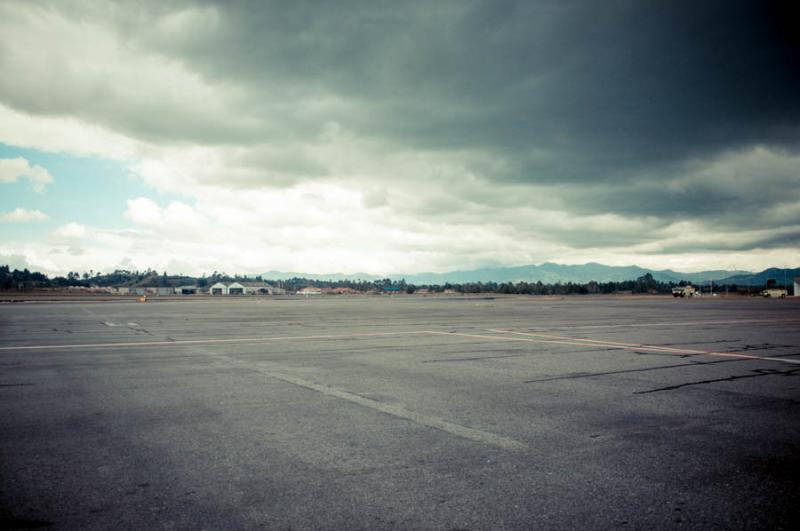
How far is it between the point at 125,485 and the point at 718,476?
17.9ft

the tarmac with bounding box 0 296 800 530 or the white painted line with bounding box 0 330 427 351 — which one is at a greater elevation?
the tarmac with bounding box 0 296 800 530

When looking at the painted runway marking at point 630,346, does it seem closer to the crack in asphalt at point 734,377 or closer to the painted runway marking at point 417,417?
the crack in asphalt at point 734,377

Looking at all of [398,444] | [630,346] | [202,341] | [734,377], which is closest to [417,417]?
[398,444]

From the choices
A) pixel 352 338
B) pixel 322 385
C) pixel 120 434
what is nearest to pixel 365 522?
pixel 120 434

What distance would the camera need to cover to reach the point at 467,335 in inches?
725

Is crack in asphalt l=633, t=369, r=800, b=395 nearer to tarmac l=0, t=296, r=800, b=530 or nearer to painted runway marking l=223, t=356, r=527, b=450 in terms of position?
tarmac l=0, t=296, r=800, b=530

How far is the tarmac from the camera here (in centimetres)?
382

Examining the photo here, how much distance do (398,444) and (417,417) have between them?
121 centimetres

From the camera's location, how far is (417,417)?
665 cm

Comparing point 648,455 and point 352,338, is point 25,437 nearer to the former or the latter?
point 648,455

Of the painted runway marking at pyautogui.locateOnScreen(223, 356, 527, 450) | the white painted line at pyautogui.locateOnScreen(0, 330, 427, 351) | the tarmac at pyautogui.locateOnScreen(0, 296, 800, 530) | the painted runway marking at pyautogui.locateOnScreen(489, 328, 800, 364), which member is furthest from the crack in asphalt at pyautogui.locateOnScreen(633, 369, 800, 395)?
the white painted line at pyautogui.locateOnScreen(0, 330, 427, 351)

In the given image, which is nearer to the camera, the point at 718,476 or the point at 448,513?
the point at 448,513

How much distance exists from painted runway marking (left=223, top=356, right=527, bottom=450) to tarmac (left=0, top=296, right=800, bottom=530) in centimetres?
4

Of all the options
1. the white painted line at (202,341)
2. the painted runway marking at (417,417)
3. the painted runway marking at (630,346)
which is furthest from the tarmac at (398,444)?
the white painted line at (202,341)
